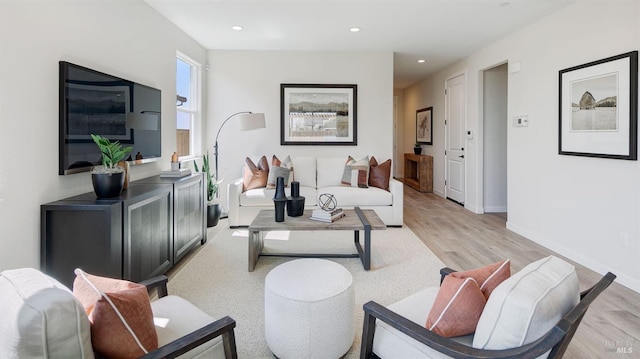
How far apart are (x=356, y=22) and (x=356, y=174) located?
6.44 feet

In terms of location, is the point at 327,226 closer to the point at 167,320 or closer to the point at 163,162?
the point at 167,320

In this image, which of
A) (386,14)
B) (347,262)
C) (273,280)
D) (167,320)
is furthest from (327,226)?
(386,14)

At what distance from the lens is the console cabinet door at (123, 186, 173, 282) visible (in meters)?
2.28

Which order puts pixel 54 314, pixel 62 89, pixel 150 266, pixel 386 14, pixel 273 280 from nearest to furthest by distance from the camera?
pixel 54 314 < pixel 273 280 < pixel 62 89 < pixel 150 266 < pixel 386 14

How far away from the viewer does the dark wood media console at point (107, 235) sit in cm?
210

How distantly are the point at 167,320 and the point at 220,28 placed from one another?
3808mm

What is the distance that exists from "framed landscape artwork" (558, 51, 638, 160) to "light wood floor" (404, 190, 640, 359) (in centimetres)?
111

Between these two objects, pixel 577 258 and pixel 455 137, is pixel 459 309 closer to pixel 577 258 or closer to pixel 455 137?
pixel 577 258

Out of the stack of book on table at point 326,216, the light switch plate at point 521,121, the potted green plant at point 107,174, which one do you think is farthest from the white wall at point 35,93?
the light switch plate at point 521,121

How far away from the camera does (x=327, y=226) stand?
9.62 ft

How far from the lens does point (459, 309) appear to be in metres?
1.21

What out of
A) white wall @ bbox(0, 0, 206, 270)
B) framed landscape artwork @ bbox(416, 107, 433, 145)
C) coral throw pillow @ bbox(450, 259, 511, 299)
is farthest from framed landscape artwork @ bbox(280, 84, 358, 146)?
coral throw pillow @ bbox(450, 259, 511, 299)

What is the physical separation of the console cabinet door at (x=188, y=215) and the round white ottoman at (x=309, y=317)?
163 centimetres

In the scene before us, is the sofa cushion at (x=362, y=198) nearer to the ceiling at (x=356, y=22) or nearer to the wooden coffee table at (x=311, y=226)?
the wooden coffee table at (x=311, y=226)
